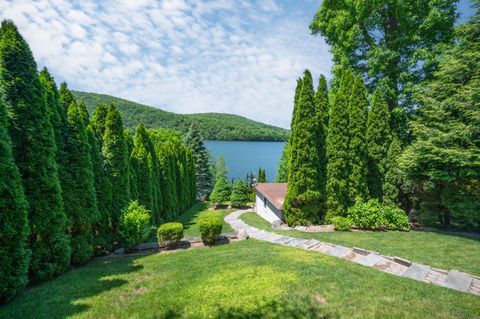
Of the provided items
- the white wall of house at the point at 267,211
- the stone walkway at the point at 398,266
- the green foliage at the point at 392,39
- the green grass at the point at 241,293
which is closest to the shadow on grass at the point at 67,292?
the green grass at the point at 241,293

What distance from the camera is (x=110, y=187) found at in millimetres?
10188

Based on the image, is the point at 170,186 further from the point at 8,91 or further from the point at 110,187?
the point at 8,91

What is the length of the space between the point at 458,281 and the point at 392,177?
9.19 m

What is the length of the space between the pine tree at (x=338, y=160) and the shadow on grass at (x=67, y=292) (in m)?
11.5

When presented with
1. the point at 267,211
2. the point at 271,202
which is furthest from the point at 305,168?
the point at 267,211

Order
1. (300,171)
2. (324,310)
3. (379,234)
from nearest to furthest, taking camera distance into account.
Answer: (324,310) → (379,234) → (300,171)

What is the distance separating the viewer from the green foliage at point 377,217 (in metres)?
13.0

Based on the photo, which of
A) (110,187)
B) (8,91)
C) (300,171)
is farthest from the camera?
(300,171)

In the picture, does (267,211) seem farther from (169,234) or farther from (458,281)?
(458,281)

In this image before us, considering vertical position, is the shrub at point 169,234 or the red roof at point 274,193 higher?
the shrub at point 169,234

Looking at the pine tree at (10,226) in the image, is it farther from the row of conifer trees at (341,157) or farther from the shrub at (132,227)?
the row of conifer trees at (341,157)

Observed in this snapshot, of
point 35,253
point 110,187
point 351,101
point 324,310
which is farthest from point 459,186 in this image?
point 35,253

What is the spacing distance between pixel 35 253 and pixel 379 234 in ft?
44.0

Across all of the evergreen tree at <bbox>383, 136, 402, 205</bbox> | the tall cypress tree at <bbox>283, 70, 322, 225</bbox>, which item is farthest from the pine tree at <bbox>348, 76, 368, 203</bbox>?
the tall cypress tree at <bbox>283, 70, 322, 225</bbox>
